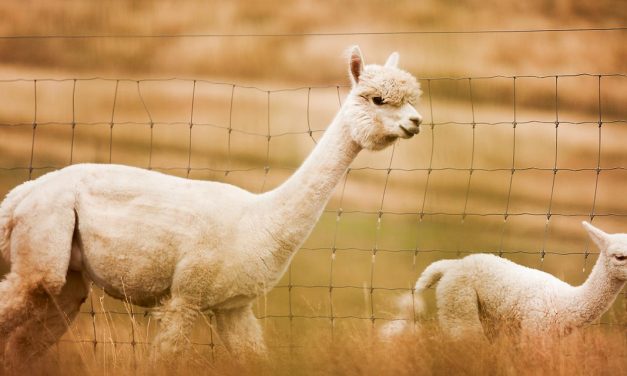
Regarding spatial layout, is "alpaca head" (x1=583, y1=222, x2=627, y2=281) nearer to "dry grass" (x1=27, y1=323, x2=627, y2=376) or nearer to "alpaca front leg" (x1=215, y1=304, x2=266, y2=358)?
"dry grass" (x1=27, y1=323, x2=627, y2=376)

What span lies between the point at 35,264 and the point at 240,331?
1.34 metres

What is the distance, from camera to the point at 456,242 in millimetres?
6902

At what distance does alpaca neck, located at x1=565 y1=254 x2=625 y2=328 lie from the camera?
5.71 meters

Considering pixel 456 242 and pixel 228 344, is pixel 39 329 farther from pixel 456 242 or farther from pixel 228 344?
pixel 456 242

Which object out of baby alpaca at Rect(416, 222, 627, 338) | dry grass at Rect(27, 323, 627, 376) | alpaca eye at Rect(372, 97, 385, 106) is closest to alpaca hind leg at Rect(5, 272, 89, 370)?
dry grass at Rect(27, 323, 627, 376)

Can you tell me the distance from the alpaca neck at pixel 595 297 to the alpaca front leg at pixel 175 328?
2.53 meters

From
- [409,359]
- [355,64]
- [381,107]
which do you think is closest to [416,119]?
[381,107]

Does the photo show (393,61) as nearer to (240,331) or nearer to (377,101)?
(377,101)

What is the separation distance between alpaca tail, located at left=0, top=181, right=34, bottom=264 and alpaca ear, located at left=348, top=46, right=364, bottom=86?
2.22 metres

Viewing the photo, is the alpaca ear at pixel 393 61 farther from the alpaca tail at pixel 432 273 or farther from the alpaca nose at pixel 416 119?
the alpaca tail at pixel 432 273

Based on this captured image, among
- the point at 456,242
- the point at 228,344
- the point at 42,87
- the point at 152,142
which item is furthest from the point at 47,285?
the point at 456,242

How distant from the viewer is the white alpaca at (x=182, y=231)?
16.7ft

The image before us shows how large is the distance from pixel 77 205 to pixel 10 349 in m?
1.01

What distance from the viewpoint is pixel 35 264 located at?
5.36 metres
